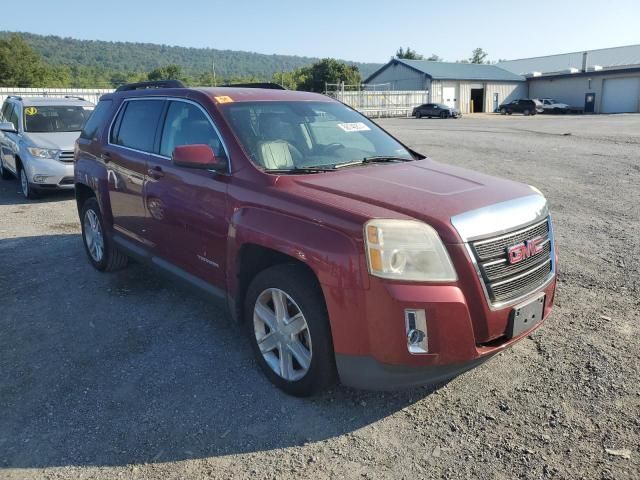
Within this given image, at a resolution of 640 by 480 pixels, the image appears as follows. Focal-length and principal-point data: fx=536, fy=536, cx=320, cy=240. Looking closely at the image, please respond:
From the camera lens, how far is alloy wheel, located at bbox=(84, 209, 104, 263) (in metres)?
5.85

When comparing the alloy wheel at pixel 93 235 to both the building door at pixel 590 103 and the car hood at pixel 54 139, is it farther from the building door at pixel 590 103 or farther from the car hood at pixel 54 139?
the building door at pixel 590 103

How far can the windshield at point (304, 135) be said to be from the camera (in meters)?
3.86

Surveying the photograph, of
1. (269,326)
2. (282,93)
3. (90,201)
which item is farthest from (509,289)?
(90,201)

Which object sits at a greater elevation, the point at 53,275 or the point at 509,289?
the point at 509,289

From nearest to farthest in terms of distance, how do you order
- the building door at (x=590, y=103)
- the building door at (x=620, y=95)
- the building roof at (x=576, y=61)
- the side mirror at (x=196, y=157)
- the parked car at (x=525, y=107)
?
the side mirror at (x=196, y=157)
the parked car at (x=525, y=107)
the building door at (x=620, y=95)
the building door at (x=590, y=103)
the building roof at (x=576, y=61)

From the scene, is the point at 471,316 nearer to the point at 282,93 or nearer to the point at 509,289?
the point at 509,289

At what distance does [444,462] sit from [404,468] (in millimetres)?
219

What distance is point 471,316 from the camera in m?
2.92

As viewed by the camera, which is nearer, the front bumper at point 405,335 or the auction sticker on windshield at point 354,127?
the front bumper at point 405,335

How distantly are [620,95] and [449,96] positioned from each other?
15.1 meters

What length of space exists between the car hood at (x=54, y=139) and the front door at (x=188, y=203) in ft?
20.3

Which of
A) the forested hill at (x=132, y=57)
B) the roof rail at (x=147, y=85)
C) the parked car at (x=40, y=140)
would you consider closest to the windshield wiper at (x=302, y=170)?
the roof rail at (x=147, y=85)

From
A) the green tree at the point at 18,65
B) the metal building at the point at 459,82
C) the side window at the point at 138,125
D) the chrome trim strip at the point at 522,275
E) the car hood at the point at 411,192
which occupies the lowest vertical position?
the chrome trim strip at the point at 522,275

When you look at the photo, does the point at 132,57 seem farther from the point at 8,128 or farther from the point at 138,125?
the point at 138,125
